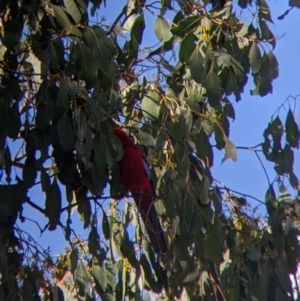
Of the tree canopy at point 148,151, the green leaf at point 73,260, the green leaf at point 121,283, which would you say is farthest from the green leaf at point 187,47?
the green leaf at point 121,283

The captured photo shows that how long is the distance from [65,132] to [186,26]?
1.80 feet

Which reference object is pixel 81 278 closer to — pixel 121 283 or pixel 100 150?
pixel 121 283

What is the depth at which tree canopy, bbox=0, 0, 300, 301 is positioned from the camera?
2393mm

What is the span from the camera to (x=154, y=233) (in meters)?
2.59

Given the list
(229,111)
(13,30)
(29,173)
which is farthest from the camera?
(229,111)

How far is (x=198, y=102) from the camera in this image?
2.78 m

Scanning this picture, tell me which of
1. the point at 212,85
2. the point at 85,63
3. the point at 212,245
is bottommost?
the point at 212,245

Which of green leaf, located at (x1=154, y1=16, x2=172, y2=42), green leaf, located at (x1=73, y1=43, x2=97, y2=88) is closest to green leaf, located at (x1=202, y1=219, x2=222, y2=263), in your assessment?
green leaf, located at (x1=73, y1=43, x2=97, y2=88)

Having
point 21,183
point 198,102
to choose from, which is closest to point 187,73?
point 198,102

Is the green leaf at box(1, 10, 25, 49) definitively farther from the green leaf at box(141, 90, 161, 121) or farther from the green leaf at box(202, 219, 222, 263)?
the green leaf at box(202, 219, 222, 263)

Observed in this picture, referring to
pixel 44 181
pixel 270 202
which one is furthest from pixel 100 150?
pixel 270 202

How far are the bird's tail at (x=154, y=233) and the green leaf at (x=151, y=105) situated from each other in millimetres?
337

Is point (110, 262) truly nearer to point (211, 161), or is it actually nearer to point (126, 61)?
point (211, 161)

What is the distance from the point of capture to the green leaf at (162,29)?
2650mm
